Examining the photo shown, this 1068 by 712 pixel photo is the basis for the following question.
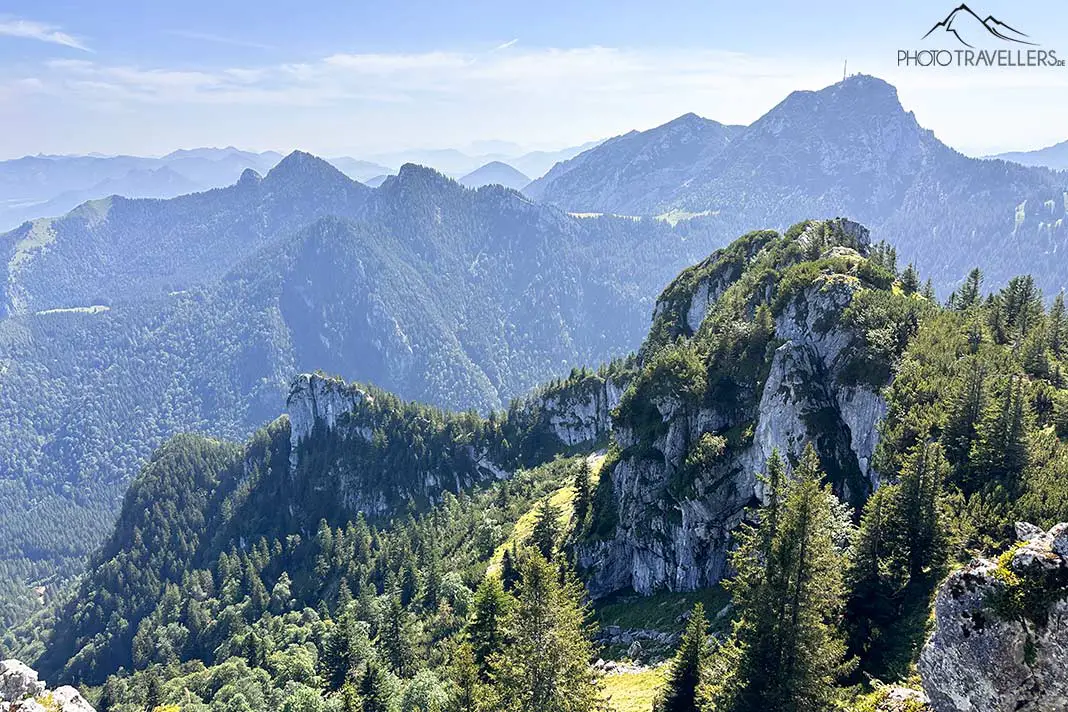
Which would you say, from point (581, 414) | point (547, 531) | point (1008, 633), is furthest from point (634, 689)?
point (581, 414)

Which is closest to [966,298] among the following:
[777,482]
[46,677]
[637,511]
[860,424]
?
[860,424]

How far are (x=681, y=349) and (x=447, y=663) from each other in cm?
5347

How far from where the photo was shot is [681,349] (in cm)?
8819

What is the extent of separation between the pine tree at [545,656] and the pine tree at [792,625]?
322 inches

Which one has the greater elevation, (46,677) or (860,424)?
(860,424)

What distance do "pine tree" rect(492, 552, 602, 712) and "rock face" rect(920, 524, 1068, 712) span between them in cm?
1996

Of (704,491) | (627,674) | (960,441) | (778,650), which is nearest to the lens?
(778,650)

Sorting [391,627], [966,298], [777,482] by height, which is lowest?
[391,627]

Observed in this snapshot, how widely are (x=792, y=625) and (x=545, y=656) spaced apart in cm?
1406

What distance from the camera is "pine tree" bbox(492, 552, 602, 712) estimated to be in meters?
→ 35.3

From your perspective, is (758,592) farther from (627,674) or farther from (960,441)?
(627,674)

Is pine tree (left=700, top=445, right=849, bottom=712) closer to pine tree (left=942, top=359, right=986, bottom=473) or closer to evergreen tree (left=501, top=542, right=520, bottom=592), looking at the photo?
pine tree (left=942, top=359, right=986, bottom=473)

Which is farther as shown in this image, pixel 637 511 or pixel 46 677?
pixel 46 677

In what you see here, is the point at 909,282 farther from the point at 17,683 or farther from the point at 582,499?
the point at 17,683
